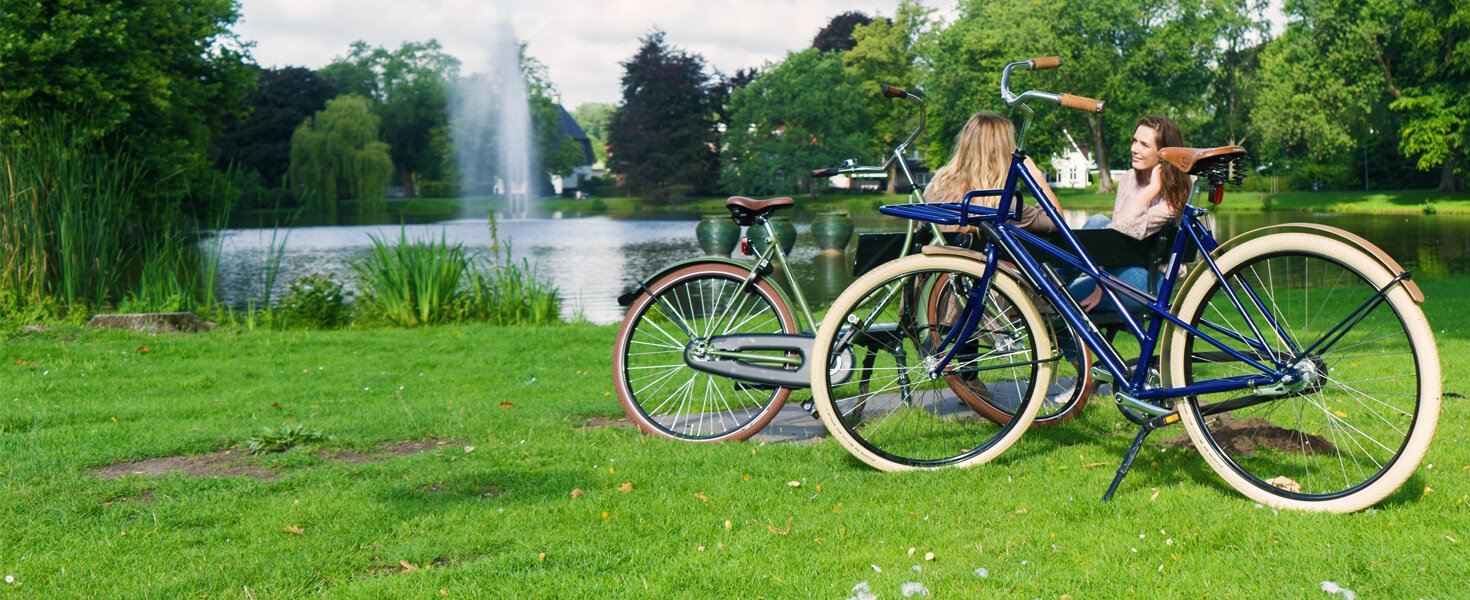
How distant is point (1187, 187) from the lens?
4957mm

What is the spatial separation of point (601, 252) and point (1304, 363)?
21.6 metres

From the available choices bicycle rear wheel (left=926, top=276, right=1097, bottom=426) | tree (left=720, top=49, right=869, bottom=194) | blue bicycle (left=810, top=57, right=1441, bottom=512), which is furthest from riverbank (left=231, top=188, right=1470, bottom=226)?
blue bicycle (left=810, top=57, right=1441, bottom=512)

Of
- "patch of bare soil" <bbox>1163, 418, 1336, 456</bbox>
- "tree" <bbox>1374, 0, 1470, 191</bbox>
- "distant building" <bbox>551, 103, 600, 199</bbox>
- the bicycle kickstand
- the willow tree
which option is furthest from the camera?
"distant building" <bbox>551, 103, 600, 199</bbox>

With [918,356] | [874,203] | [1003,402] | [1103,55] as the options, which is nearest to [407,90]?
[874,203]

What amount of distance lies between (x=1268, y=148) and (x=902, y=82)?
22881 millimetres

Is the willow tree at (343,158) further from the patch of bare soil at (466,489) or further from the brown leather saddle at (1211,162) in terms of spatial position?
the brown leather saddle at (1211,162)

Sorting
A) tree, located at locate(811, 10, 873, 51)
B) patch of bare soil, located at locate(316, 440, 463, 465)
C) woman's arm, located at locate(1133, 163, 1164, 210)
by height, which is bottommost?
patch of bare soil, located at locate(316, 440, 463, 465)

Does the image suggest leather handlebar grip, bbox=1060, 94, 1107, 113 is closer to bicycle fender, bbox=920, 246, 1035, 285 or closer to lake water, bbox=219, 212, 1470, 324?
bicycle fender, bbox=920, 246, 1035, 285

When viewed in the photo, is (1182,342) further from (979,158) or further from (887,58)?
(887,58)

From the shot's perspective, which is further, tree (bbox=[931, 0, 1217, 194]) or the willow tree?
tree (bbox=[931, 0, 1217, 194])

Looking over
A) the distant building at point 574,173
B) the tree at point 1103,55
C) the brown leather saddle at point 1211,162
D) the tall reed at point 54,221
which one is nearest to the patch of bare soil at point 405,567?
the brown leather saddle at point 1211,162

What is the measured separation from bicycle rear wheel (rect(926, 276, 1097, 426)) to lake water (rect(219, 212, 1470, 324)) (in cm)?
670

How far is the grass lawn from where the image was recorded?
3.06 m

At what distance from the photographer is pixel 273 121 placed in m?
58.8
